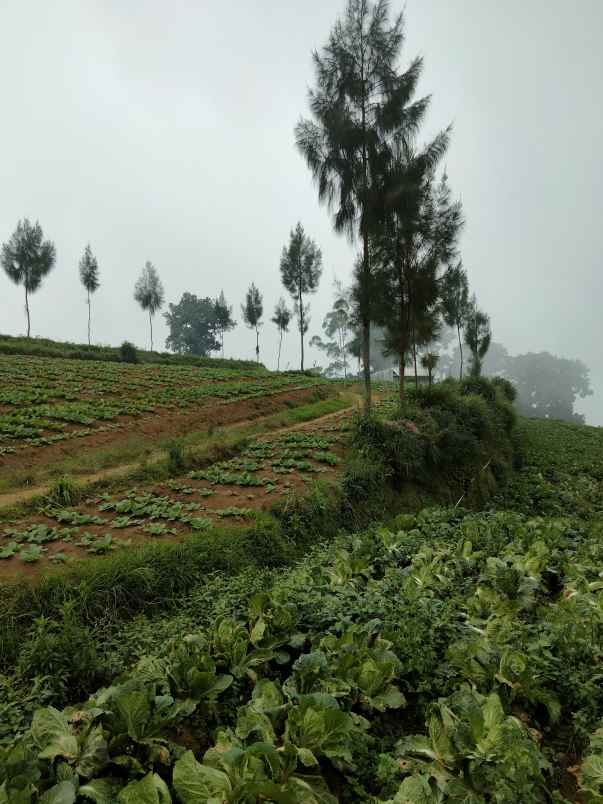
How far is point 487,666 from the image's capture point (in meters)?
3.20

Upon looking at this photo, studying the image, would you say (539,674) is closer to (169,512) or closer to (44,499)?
(169,512)

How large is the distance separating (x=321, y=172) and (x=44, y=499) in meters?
11.8

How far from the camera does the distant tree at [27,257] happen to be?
122 ft

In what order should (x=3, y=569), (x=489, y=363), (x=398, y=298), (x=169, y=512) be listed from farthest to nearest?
1. (x=489, y=363)
2. (x=398, y=298)
3. (x=169, y=512)
4. (x=3, y=569)

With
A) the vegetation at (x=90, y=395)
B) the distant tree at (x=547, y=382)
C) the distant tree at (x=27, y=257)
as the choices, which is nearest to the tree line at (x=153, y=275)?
the distant tree at (x=27, y=257)

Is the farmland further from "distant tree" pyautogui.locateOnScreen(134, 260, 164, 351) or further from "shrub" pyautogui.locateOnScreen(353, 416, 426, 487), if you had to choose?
"distant tree" pyautogui.locateOnScreen(134, 260, 164, 351)

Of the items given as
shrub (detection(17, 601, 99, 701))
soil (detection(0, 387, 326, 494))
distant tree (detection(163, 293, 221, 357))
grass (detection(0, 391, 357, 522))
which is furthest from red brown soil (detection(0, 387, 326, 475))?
distant tree (detection(163, 293, 221, 357))

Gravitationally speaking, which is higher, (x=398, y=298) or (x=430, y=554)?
(x=398, y=298)

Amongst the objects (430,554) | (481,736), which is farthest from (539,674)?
(430,554)

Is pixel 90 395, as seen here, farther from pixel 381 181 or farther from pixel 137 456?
pixel 381 181

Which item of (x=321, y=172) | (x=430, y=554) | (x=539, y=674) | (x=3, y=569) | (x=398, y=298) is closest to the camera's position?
(x=539, y=674)

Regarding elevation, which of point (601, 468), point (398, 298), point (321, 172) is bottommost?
point (601, 468)

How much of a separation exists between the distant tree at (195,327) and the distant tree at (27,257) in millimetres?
21619

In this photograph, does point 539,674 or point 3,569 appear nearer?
point 539,674
